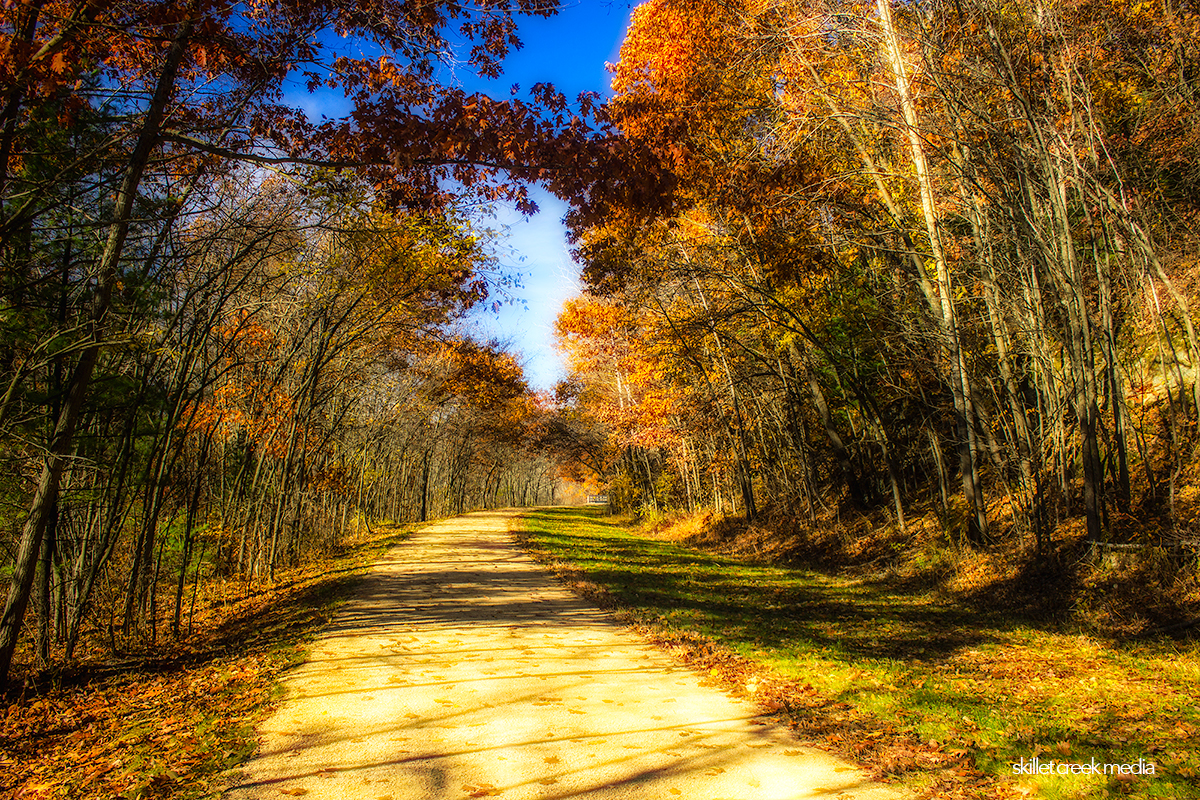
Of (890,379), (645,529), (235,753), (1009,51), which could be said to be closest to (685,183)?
(1009,51)

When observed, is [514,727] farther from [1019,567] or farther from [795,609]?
[1019,567]

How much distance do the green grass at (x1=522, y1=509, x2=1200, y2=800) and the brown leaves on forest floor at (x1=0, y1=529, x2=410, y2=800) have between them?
4.06 metres

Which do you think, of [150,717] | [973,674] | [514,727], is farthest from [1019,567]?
[150,717]

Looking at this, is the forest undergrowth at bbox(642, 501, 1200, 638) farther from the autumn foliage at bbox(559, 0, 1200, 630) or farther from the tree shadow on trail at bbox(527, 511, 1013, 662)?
the tree shadow on trail at bbox(527, 511, 1013, 662)

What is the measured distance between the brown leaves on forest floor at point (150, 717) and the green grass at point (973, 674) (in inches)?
160

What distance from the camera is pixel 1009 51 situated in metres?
7.36

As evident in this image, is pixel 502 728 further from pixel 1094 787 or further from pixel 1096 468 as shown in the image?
pixel 1096 468

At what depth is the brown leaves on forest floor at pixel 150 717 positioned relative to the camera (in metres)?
3.44

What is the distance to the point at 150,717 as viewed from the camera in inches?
176

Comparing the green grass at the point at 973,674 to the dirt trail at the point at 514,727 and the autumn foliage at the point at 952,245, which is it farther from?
the autumn foliage at the point at 952,245

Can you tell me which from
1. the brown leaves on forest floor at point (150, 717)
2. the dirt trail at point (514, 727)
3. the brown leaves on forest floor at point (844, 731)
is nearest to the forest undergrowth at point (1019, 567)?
the brown leaves on forest floor at point (844, 731)

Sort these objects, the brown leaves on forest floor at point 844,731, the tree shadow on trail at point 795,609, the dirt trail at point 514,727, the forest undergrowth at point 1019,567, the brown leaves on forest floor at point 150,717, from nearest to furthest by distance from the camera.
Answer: the dirt trail at point 514,727 < the brown leaves on forest floor at point 844,731 < the brown leaves on forest floor at point 150,717 < the forest undergrowth at point 1019,567 < the tree shadow on trail at point 795,609

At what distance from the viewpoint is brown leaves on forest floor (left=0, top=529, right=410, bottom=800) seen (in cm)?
344

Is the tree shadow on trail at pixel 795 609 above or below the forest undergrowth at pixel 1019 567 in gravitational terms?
below
